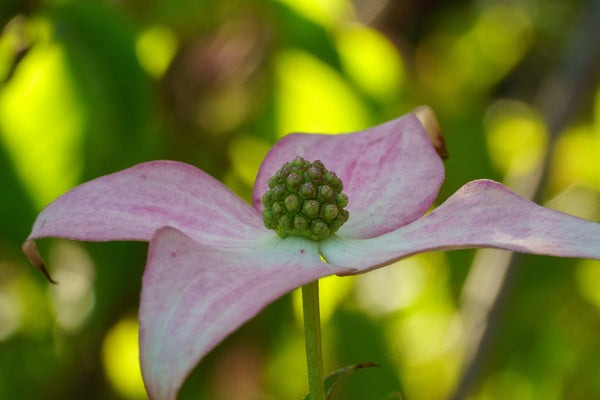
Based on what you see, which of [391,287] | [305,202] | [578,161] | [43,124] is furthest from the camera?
[578,161]

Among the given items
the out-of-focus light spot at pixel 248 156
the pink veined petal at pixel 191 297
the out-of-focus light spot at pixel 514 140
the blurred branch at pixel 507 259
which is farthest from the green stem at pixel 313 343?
the out-of-focus light spot at pixel 514 140

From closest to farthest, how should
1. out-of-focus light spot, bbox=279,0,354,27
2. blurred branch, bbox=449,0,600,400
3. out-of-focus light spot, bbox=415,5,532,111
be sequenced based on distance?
1. blurred branch, bbox=449,0,600,400
2. out-of-focus light spot, bbox=279,0,354,27
3. out-of-focus light spot, bbox=415,5,532,111

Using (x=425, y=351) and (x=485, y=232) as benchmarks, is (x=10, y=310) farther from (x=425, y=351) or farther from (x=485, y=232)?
(x=485, y=232)

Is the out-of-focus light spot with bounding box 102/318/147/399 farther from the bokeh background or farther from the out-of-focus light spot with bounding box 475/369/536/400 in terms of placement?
the out-of-focus light spot with bounding box 475/369/536/400

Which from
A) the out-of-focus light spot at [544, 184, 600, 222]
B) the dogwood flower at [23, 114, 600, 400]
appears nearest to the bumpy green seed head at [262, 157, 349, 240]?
the dogwood flower at [23, 114, 600, 400]

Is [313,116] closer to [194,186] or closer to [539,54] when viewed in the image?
[194,186]

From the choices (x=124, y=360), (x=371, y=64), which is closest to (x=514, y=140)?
(x=371, y=64)
